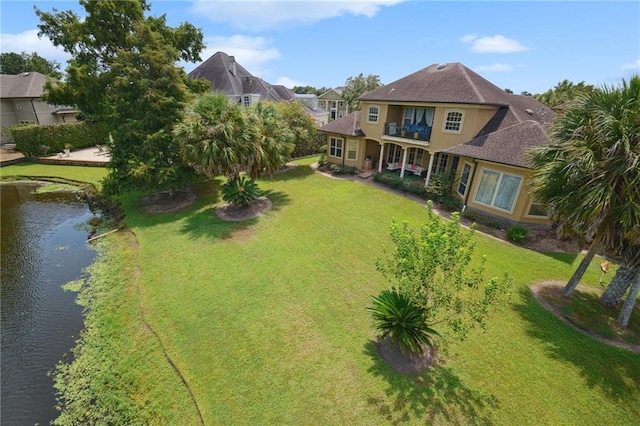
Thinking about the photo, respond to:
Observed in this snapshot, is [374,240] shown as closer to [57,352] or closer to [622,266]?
[622,266]

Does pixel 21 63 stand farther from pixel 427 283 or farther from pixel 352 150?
pixel 427 283

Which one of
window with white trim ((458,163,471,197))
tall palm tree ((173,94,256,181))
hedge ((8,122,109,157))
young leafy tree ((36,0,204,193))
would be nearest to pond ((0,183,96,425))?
young leafy tree ((36,0,204,193))

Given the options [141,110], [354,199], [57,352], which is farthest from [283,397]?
[141,110]

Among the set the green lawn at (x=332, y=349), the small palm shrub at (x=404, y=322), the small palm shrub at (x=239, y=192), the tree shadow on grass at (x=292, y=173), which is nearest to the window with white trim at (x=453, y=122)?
the green lawn at (x=332, y=349)

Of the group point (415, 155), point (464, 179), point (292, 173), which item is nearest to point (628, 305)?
point (464, 179)

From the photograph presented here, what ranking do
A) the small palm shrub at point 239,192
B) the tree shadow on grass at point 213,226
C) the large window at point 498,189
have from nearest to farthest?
the tree shadow on grass at point 213,226, the large window at point 498,189, the small palm shrub at point 239,192

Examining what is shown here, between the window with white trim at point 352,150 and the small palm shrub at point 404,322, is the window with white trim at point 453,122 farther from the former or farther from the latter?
the small palm shrub at point 404,322

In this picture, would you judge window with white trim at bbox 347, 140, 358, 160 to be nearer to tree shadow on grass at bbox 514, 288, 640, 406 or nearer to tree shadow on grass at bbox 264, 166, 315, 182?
tree shadow on grass at bbox 264, 166, 315, 182
